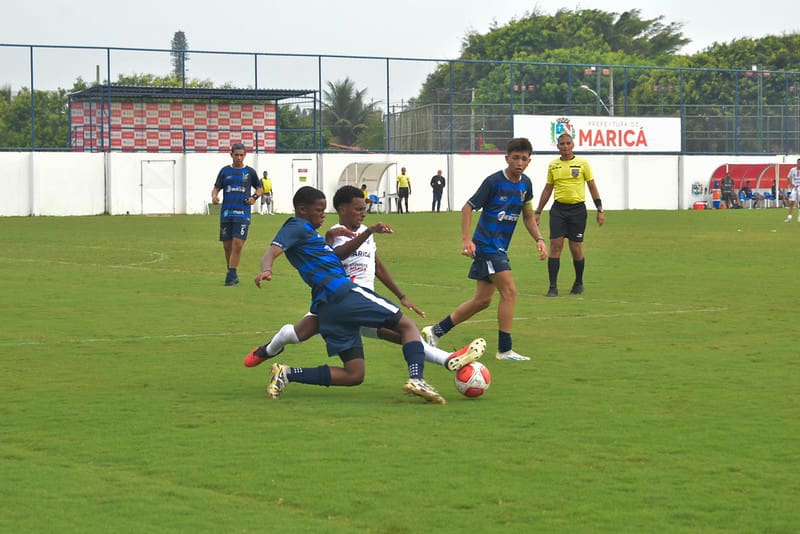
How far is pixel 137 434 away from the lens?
26.4ft

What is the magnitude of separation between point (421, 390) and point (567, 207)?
8954 millimetres

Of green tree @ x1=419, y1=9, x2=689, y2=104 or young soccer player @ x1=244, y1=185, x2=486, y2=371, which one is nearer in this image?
young soccer player @ x1=244, y1=185, x2=486, y2=371

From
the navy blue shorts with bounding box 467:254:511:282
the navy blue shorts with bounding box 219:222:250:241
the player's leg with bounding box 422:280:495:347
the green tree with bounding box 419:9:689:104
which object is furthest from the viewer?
the green tree with bounding box 419:9:689:104

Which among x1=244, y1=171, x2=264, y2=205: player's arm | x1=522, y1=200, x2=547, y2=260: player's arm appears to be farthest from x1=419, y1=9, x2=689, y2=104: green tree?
x1=522, y1=200, x2=547, y2=260: player's arm

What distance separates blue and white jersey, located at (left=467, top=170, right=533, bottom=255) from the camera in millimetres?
11734

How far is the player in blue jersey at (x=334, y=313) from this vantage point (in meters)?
9.23

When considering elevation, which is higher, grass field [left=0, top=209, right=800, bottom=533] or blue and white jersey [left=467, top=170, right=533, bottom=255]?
blue and white jersey [left=467, top=170, right=533, bottom=255]

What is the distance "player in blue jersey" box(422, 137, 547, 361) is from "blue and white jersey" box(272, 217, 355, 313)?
7.25 ft

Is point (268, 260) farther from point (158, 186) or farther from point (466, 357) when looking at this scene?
point (158, 186)

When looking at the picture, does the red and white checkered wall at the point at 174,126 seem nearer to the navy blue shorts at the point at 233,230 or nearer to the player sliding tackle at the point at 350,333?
the navy blue shorts at the point at 233,230

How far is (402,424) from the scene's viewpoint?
8.39m

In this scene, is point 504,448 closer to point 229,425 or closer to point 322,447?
point 322,447

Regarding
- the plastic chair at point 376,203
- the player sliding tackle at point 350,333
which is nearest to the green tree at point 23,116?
the plastic chair at point 376,203

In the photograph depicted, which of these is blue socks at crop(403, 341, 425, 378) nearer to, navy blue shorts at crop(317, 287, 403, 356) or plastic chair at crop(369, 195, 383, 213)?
navy blue shorts at crop(317, 287, 403, 356)
